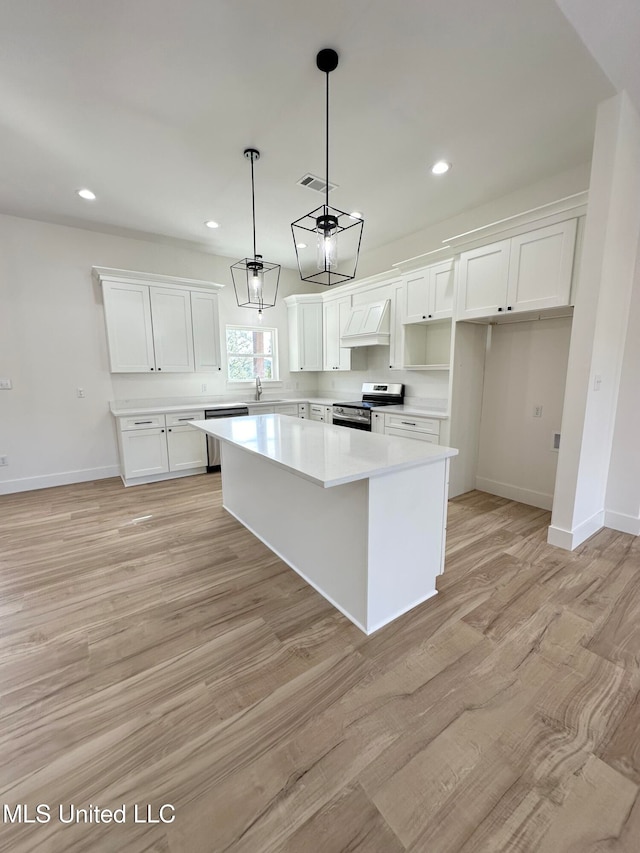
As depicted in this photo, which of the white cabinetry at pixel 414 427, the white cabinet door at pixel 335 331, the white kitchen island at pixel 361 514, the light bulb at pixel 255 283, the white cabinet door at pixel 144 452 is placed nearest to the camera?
the white kitchen island at pixel 361 514

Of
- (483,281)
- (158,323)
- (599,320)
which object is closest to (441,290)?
(483,281)

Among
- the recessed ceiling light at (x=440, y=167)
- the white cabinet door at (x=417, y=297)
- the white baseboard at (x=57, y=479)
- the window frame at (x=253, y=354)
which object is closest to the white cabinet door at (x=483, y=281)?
the white cabinet door at (x=417, y=297)

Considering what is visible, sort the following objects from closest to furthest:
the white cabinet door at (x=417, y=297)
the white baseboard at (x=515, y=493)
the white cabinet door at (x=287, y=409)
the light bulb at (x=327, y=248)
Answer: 1. the light bulb at (x=327, y=248)
2. the white baseboard at (x=515, y=493)
3. the white cabinet door at (x=417, y=297)
4. the white cabinet door at (x=287, y=409)

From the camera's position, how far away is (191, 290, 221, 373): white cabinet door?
4.61 m

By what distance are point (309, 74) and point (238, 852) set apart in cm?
338

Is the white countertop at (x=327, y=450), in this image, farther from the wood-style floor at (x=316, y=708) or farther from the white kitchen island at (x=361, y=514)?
the wood-style floor at (x=316, y=708)

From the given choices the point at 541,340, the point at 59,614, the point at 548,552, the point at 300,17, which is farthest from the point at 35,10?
the point at 548,552

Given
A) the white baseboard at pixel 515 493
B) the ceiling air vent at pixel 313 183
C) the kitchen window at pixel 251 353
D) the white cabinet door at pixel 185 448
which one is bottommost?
the white baseboard at pixel 515 493

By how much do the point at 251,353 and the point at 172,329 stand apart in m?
1.29

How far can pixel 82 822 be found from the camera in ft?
3.44

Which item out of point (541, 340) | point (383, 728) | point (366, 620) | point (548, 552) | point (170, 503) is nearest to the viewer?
point (383, 728)

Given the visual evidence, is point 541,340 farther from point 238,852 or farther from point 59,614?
point 59,614

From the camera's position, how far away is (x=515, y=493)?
3.53m

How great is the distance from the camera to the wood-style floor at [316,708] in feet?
3.39
